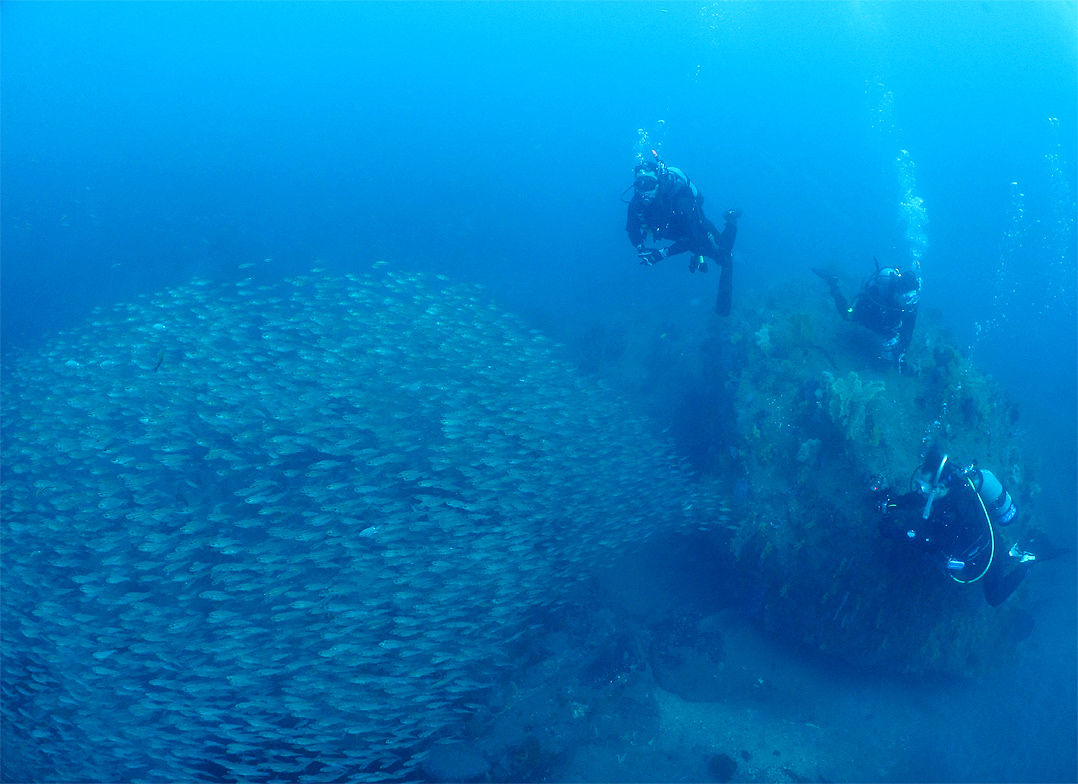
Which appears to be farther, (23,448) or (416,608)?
(23,448)

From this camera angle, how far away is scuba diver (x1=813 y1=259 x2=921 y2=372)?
369 inches

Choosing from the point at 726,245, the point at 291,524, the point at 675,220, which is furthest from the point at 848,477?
the point at 291,524

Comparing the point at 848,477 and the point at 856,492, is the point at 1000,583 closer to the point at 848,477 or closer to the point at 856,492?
the point at 856,492

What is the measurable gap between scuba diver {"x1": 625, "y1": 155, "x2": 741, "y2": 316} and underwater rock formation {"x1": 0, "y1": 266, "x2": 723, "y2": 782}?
3016 millimetres

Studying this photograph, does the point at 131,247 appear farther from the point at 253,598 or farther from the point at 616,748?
the point at 616,748

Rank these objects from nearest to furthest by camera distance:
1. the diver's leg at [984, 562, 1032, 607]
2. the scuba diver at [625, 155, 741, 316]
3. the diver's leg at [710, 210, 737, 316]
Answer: the diver's leg at [984, 562, 1032, 607]
the scuba diver at [625, 155, 741, 316]
the diver's leg at [710, 210, 737, 316]

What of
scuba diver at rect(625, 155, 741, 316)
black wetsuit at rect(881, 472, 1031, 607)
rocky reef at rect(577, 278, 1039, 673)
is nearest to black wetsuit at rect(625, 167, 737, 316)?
scuba diver at rect(625, 155, 741, 316)

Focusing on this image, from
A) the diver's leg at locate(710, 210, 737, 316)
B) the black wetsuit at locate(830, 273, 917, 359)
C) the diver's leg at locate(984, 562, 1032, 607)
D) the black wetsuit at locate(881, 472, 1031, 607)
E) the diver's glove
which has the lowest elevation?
the diver's leg at locate(984, 562, 1032, 607)

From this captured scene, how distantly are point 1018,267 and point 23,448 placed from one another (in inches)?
1423

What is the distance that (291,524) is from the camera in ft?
29.7

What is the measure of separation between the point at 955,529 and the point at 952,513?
0.89 feet

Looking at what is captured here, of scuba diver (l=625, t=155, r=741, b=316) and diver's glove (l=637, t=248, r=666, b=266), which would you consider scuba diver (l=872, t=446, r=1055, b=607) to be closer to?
diver's glove (l=637, t=248, r=666, b=266)

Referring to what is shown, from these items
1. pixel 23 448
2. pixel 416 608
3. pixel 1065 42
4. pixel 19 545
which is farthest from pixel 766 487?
pixel 1065 42

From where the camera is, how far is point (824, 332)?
35.6 ft
